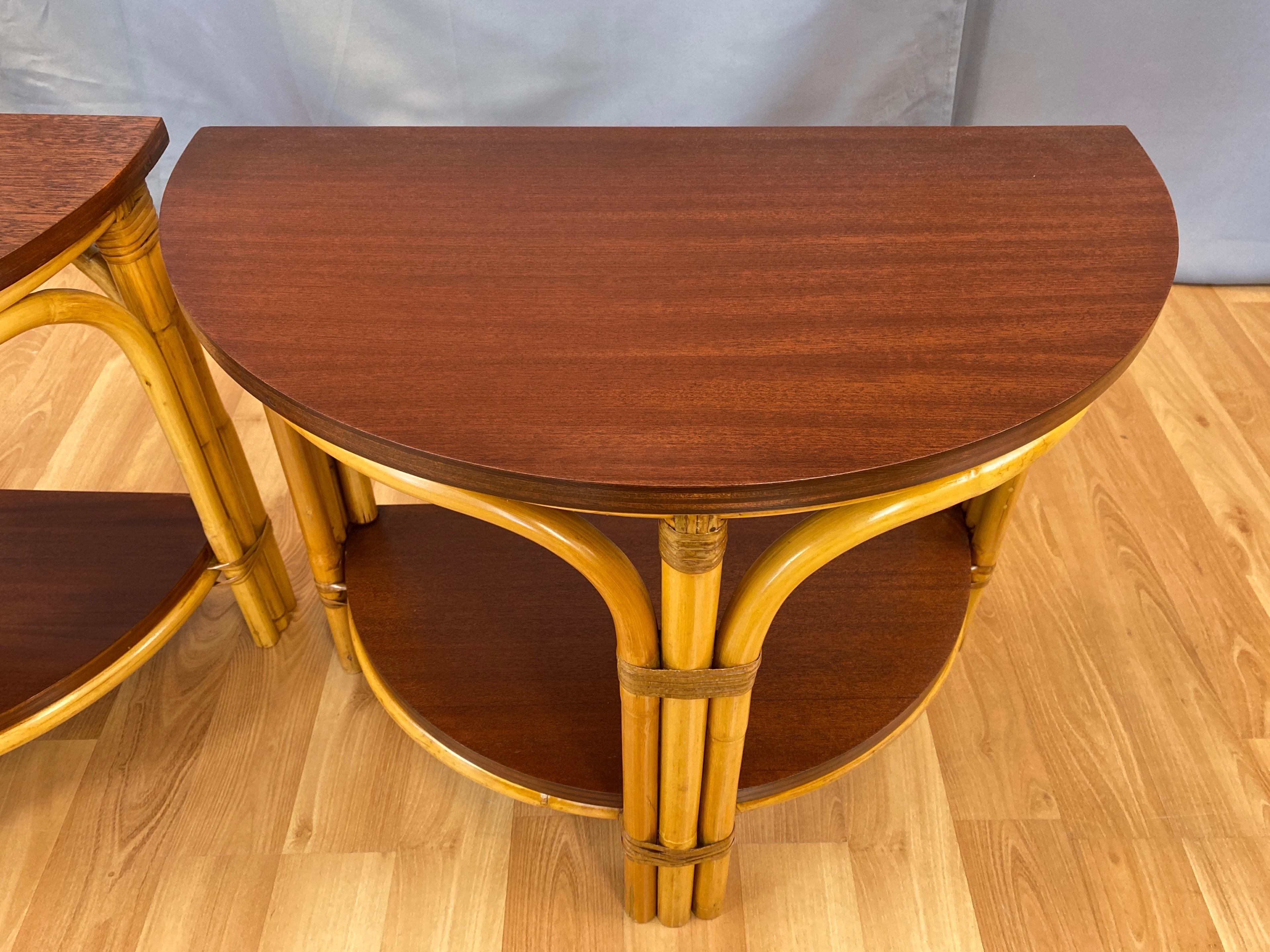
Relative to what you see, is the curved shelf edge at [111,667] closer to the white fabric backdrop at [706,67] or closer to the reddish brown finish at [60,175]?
the reddish brown finish at [60,175]

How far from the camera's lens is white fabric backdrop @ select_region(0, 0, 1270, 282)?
5.28 ft

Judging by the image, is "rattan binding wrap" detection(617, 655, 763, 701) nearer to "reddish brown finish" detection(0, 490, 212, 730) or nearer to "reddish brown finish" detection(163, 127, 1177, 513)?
"reddish brown finish" detection(163, 127, 1177, 513)

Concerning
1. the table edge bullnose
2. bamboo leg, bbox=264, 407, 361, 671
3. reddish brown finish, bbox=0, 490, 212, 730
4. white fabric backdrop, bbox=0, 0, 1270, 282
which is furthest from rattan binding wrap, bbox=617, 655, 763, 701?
white fabric backdrop, bbox=0, 0, 1270, 282

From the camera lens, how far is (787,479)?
1.86ft

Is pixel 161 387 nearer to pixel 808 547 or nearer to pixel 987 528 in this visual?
pixel 808 547

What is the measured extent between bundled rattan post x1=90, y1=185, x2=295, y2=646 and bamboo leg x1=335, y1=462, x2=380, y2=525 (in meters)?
0.14

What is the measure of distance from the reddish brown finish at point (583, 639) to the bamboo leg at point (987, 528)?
0.5 inches

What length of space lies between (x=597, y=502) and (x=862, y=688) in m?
0.44

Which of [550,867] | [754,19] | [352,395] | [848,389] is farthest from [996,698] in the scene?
[754,19]

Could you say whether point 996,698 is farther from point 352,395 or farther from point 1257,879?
point 352,395

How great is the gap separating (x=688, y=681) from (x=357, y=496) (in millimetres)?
490

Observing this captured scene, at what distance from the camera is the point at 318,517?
3.16ft

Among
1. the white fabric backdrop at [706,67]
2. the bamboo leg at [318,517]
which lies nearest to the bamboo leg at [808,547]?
the bamboo leg at [318,517]

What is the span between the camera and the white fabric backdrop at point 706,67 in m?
1.61
